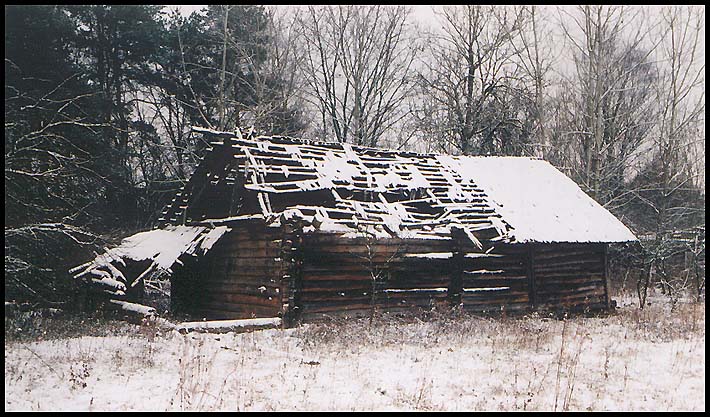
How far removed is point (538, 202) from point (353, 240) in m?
7.06

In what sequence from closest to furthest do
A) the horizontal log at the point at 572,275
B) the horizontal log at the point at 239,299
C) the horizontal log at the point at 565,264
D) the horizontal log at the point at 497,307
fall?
the horizontal log at the point at 239,299 < the horizontal log at the point at 497,307 < the horizontal log at the point at 565,264 < the horizontal log at the point at 572,275

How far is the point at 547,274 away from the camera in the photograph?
1911 cm

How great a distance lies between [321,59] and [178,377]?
29.1m

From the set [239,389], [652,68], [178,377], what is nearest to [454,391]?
[239,389]

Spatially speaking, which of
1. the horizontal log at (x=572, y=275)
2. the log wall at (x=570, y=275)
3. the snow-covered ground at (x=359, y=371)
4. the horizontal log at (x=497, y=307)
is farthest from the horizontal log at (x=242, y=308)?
the horizontal log at (x=572, y=275)

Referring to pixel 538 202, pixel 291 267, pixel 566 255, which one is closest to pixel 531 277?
pixel 566 255

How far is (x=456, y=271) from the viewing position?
1791 centimetres

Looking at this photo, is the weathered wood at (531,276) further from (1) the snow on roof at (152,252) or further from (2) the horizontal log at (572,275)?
(1) the snow on roof at (152,252)

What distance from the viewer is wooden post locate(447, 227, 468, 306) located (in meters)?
17.8

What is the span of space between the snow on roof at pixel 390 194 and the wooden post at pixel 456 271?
1.44 feet

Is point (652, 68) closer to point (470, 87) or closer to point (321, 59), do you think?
point (470, 87)

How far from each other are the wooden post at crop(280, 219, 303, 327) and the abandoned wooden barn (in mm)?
25

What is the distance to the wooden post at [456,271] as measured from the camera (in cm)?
1780

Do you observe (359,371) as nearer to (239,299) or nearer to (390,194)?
(239,299)
